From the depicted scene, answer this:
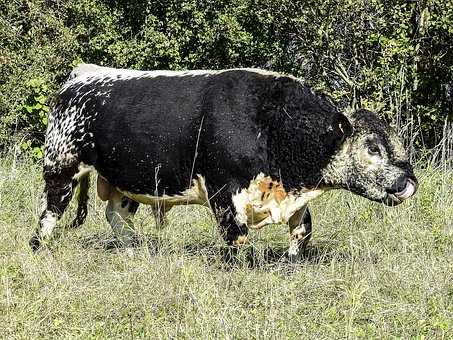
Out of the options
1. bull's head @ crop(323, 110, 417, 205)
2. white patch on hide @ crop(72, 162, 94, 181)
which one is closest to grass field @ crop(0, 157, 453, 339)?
bull's head @ crop(323, 110, 417, 205)

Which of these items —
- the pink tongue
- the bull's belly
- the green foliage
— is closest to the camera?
the pink tongue

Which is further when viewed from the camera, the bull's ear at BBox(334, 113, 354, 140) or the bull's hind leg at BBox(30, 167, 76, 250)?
the bull's hind leg at BBox(30, 167, 76, 250)

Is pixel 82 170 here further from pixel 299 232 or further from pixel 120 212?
pixel 299 232

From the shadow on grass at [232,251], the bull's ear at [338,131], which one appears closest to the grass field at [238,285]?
the shadow on grass at [232,251]

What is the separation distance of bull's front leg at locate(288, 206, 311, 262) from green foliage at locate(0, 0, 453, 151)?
3.95 m

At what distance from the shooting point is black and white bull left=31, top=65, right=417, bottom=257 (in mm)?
6008

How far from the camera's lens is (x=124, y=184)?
666 centimetres

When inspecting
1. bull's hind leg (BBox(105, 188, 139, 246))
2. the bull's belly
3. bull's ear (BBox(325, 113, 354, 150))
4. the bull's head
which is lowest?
bull's hind leg (BBox(105, 188, 139, 246))

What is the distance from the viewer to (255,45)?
1387 cm

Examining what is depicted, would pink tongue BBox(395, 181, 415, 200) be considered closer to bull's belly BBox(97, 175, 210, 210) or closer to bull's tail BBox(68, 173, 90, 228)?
bull's belly BBox(97, 175, 210, 210)

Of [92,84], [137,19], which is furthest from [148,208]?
[137,19]

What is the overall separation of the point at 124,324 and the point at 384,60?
23.8 ft

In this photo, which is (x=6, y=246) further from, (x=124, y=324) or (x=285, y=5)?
(x=285, y=5)

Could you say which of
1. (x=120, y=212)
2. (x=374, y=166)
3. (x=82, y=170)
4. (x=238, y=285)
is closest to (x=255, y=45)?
(x=120, y=212)
